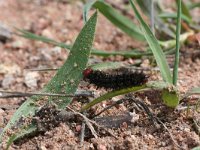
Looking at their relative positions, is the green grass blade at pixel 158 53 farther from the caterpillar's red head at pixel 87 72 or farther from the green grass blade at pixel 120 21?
the green grass blade at pixel 120 21

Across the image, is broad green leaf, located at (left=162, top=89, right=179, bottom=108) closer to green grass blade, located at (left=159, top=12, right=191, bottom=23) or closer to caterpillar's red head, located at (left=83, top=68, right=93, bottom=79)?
caterpillar's red head, located at (left=83, top=68, right=93, bottom=79)

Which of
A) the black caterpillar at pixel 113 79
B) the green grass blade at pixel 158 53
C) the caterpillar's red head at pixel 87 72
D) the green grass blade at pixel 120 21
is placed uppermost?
the green grass blade at pixel 120 21

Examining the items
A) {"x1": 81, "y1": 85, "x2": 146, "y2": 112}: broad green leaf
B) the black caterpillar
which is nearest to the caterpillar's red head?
the black caterpillar

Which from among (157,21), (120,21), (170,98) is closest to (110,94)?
(170,98)

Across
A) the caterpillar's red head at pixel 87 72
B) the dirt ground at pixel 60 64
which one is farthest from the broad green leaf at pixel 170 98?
the caterpillar's red head at pixel 87 72

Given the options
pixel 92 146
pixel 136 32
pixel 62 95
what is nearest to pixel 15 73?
pixel 136 32

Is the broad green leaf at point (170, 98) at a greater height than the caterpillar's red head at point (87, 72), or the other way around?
the caterpillar's red head at point (87, 72)

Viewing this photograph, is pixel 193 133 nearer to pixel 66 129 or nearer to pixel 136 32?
pixel 66 129
